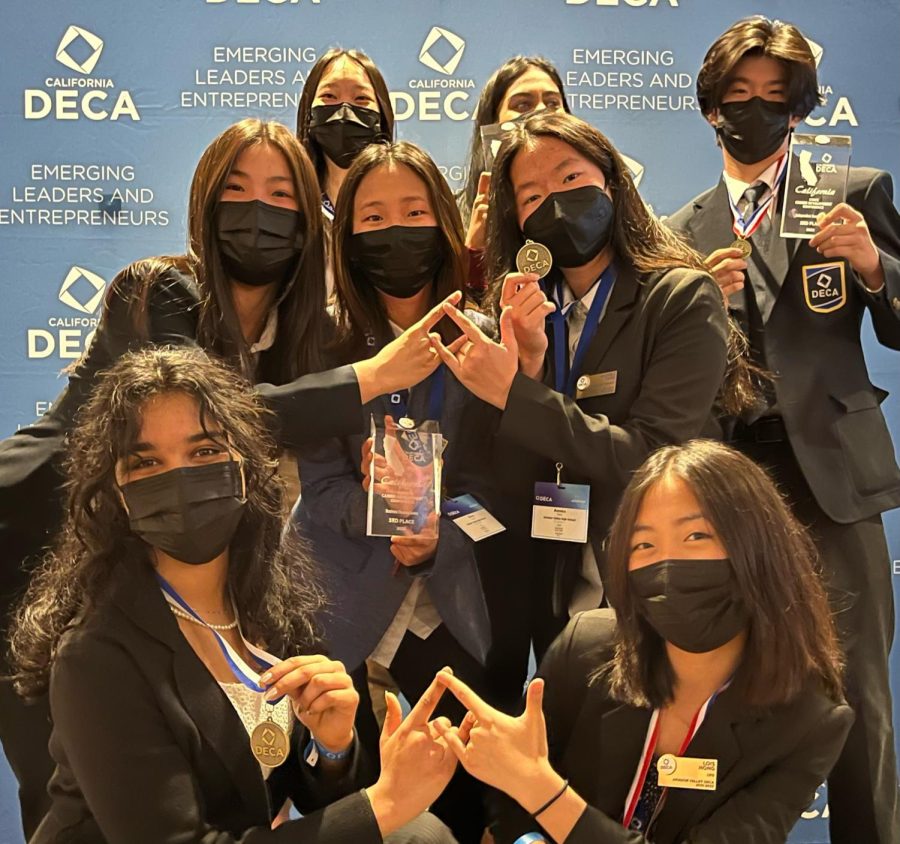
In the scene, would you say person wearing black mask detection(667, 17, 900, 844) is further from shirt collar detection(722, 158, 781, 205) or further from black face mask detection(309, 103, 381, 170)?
black face mask detection(309, 103, 381, 170)

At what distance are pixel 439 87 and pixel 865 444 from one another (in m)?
1.90

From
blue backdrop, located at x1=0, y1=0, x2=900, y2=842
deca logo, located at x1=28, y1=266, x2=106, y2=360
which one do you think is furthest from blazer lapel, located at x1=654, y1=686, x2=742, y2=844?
deca logo, located at x1=28, y1=266, x2=106, y2=360

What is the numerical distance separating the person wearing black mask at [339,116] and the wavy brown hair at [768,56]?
91cm

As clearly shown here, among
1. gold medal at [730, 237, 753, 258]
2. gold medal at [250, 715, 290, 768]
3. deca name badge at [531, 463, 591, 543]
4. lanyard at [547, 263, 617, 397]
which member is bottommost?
gold medal at [250, 715, 290, 768]

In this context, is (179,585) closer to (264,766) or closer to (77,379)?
(264,766)

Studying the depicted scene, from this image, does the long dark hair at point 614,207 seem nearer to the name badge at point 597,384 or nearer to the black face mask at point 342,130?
the name badge at point 597,384

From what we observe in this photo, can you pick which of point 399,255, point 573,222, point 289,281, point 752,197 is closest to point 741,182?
point 752,197

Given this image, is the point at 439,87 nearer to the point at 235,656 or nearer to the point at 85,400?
the point at 85,400

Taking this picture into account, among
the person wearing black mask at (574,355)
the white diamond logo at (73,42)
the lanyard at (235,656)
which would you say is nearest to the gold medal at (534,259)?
the person wearing black mask at (574,355)

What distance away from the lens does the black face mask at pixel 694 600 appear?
2.12 meters

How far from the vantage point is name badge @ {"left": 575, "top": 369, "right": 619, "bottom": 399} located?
2658 millimetres

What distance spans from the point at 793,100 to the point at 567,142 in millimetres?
645

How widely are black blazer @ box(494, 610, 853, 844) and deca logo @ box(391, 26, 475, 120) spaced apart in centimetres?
236

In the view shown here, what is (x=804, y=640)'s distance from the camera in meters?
2.18
